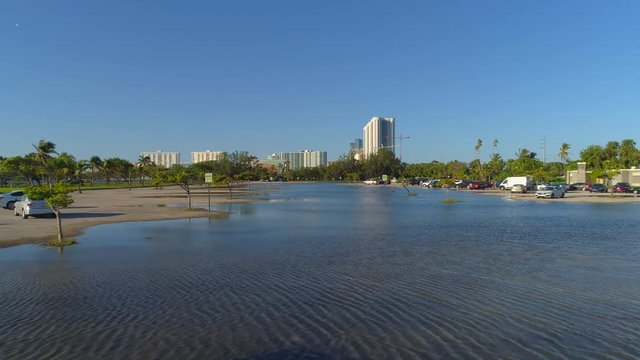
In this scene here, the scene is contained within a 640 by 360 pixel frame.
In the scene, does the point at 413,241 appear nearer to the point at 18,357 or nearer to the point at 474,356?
the point at 474,356

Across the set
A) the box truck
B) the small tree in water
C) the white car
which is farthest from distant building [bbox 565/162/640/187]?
the small tree in water

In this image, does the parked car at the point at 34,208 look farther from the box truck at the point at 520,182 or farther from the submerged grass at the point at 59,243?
the box truck at the point at 520,182

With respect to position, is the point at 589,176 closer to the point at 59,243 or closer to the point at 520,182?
the point at 520,182

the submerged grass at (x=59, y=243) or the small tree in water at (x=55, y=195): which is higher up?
the small tree in water at (x=55, y=195)

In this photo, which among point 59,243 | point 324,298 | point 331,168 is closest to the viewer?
point 324,298

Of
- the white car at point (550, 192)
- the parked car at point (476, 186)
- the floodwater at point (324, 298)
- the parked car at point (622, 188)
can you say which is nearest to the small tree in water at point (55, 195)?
the floodwater at point (324, 298)

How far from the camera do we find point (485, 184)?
86.1 metres

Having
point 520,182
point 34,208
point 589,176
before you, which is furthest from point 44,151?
point 589,176

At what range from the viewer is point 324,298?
34.0 feet

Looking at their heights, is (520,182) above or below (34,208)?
above

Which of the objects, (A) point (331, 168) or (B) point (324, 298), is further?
(A) point (331, 168)

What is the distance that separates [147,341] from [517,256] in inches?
474

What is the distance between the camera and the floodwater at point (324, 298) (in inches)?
295

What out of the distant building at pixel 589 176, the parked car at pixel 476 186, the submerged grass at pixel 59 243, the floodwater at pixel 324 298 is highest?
the distant building at pixel 589 176
